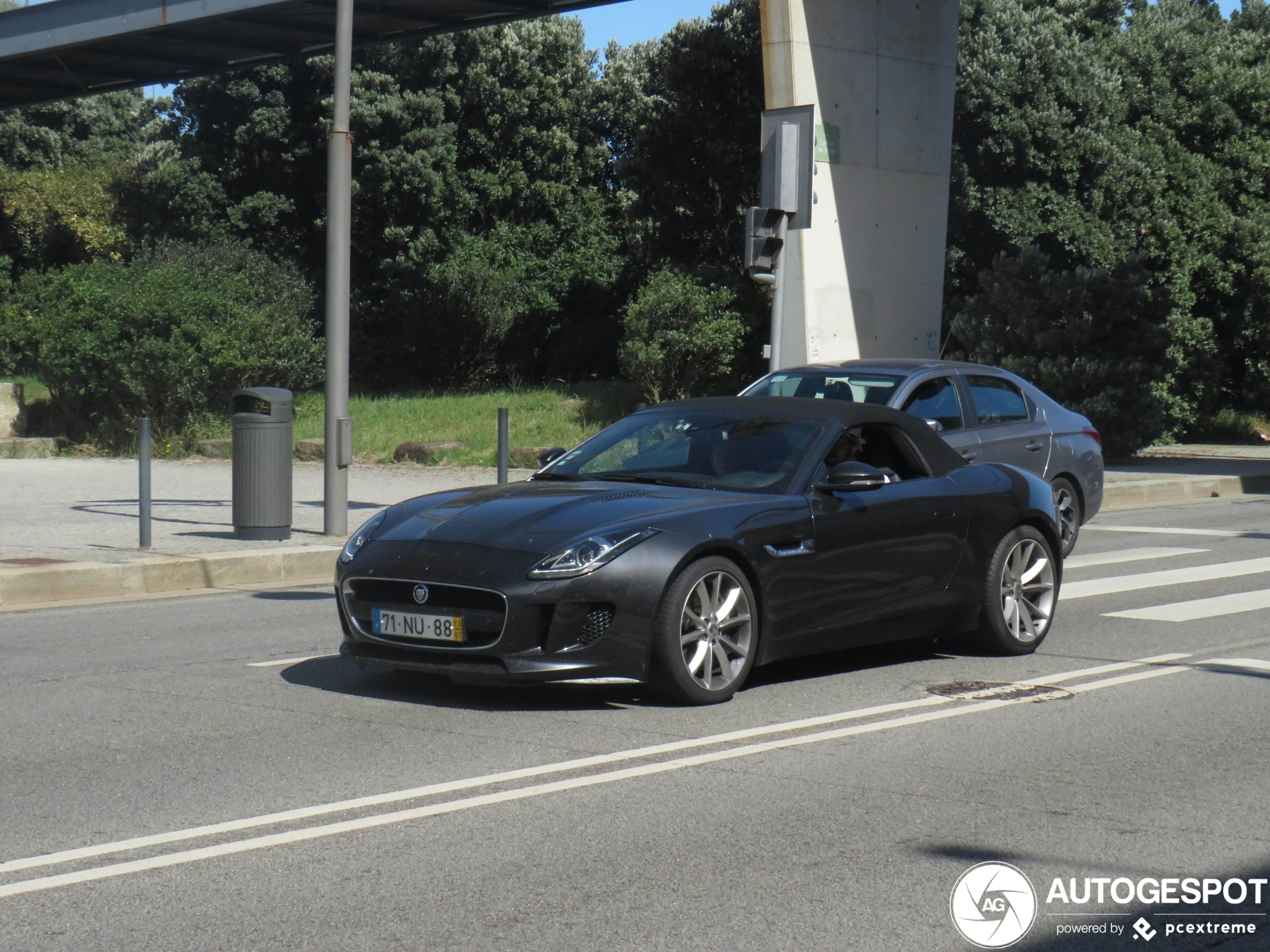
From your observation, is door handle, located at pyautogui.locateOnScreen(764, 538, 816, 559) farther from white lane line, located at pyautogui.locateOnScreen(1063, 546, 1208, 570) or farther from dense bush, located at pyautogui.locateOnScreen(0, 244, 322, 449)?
dense bush, located at pyautogui.locateOnScreen(0, 244, 322, 449)

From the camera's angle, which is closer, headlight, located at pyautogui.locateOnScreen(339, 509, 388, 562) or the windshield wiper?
headlight, located at pyautogui.locateOnScreen(339, 509, 388, 562)

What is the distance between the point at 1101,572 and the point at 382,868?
8947mm

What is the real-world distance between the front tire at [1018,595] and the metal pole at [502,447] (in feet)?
22.2

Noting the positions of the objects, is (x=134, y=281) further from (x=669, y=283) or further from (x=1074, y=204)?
(x=1074, y=204)

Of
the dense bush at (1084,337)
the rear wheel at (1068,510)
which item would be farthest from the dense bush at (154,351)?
the rear wheel at (1068,510)

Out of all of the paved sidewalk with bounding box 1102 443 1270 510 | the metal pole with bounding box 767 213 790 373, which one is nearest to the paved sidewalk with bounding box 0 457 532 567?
the metal pole with bounding box 767 213 790 373

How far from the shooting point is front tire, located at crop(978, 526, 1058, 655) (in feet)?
27.5

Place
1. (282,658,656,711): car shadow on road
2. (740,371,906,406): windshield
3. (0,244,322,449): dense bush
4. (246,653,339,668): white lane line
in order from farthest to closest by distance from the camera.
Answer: (0,244,322,449): dense bush → (740,371,906,406): windshield → (246,653,339,668): white lane line → (282,658,656,711): car shadow on road

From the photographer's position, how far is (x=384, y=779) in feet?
18.6

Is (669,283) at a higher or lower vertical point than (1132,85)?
lower

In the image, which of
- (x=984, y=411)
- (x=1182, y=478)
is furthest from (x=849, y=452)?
(x=1182, y=478)

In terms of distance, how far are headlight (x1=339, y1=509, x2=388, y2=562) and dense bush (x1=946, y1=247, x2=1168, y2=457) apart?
17779 mm

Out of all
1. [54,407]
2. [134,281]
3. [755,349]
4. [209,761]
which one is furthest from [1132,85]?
[209,761]

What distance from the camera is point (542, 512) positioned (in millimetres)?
7023
